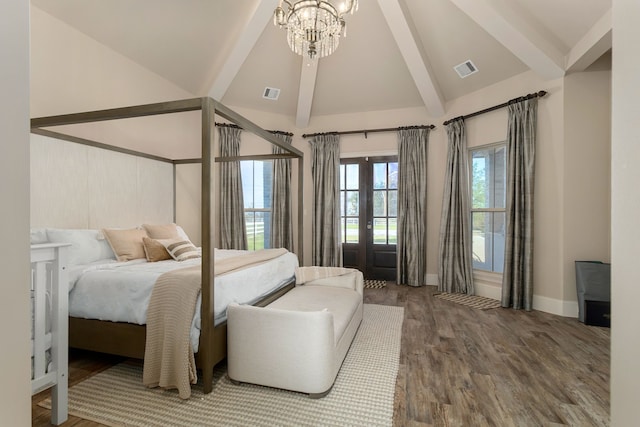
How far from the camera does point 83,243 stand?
281cm

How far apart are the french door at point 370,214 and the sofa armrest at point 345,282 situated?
1984mm

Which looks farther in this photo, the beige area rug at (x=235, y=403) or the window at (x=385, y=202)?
the window at (x=385, y=202)

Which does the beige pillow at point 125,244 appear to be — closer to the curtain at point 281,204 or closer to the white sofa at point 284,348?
the white sofa at point 284,348

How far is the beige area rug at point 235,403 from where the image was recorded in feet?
5.57

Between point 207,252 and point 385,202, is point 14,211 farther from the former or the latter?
point 385,202

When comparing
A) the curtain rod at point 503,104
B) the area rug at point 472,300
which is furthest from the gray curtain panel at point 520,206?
the area rug at point 472,300

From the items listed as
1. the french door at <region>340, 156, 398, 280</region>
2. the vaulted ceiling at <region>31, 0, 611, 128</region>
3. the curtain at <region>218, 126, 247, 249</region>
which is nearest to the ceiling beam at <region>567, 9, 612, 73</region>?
the vaulted ceiling at <region>31, 0, 611, 128</region>

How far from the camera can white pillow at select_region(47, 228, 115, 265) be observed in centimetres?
265

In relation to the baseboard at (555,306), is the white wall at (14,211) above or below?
above

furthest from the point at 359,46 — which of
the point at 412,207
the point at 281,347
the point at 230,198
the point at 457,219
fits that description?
the point at 281,347

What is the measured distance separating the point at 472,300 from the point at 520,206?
1333 mm

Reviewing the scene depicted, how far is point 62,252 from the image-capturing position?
171 cm

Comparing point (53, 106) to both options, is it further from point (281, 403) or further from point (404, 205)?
point (404, 205)

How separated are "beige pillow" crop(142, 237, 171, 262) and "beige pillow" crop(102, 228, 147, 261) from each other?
0.08 meters
